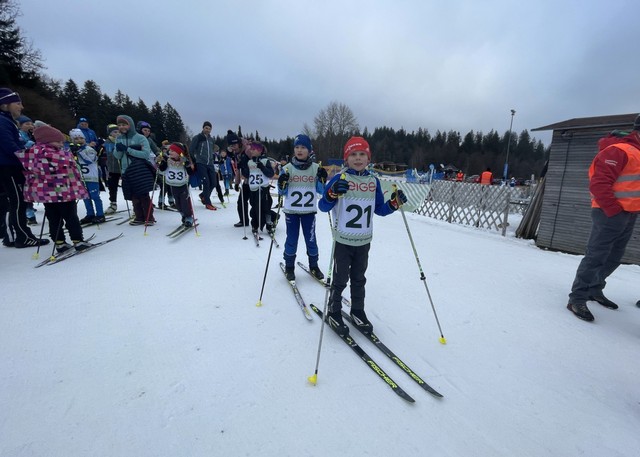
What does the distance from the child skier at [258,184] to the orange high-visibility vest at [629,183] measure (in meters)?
5.37

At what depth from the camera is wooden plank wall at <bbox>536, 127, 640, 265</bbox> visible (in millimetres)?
6633

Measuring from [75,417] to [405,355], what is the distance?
8.79ft

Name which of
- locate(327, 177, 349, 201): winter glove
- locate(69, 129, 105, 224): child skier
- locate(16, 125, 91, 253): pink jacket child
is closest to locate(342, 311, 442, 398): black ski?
locate(327, 177, 349, 201): winter glove

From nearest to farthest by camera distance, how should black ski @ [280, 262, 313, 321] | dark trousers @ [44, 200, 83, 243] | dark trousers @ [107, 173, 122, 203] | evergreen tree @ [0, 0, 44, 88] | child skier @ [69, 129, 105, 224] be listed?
black ski @ [280, 262, 313, 321], dark trousers @ [44, 200, 83, 243], child skier @ [69, 129, 105, 224], dark trousers @ [107, 173, 122, 203], evergreen tree @ [0, 0, 44, 88]

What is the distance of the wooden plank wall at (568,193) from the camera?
663 centimetres

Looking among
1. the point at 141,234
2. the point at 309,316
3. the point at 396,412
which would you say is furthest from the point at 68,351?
the point at 141,234

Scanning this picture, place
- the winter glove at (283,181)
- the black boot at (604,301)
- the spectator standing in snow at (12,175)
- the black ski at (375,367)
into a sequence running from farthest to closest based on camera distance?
the spectator standing in snow at (12,175) → the winter glove at (283,181) → the black boot at (604,301) → the black ski at (375,367)

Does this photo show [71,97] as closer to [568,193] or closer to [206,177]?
[206,177]

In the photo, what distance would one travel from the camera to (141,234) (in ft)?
20.8

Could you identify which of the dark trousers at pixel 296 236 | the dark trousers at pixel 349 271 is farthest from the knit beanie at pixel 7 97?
the dark trousers at pixel 349 271

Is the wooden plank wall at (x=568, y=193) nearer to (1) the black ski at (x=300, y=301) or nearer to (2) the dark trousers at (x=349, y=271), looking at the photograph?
(2) the dark trousers at (x=349, y=271)

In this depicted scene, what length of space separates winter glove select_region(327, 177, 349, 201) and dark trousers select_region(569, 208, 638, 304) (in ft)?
11.0

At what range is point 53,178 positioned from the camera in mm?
4488

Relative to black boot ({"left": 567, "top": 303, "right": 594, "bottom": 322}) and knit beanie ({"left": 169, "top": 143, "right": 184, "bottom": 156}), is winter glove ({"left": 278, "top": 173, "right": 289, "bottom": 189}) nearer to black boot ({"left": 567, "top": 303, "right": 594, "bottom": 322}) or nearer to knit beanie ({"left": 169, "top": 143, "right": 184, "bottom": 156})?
knit beanie ({"left": 169, "top": 143, "right": 184, "bottom": 156})
